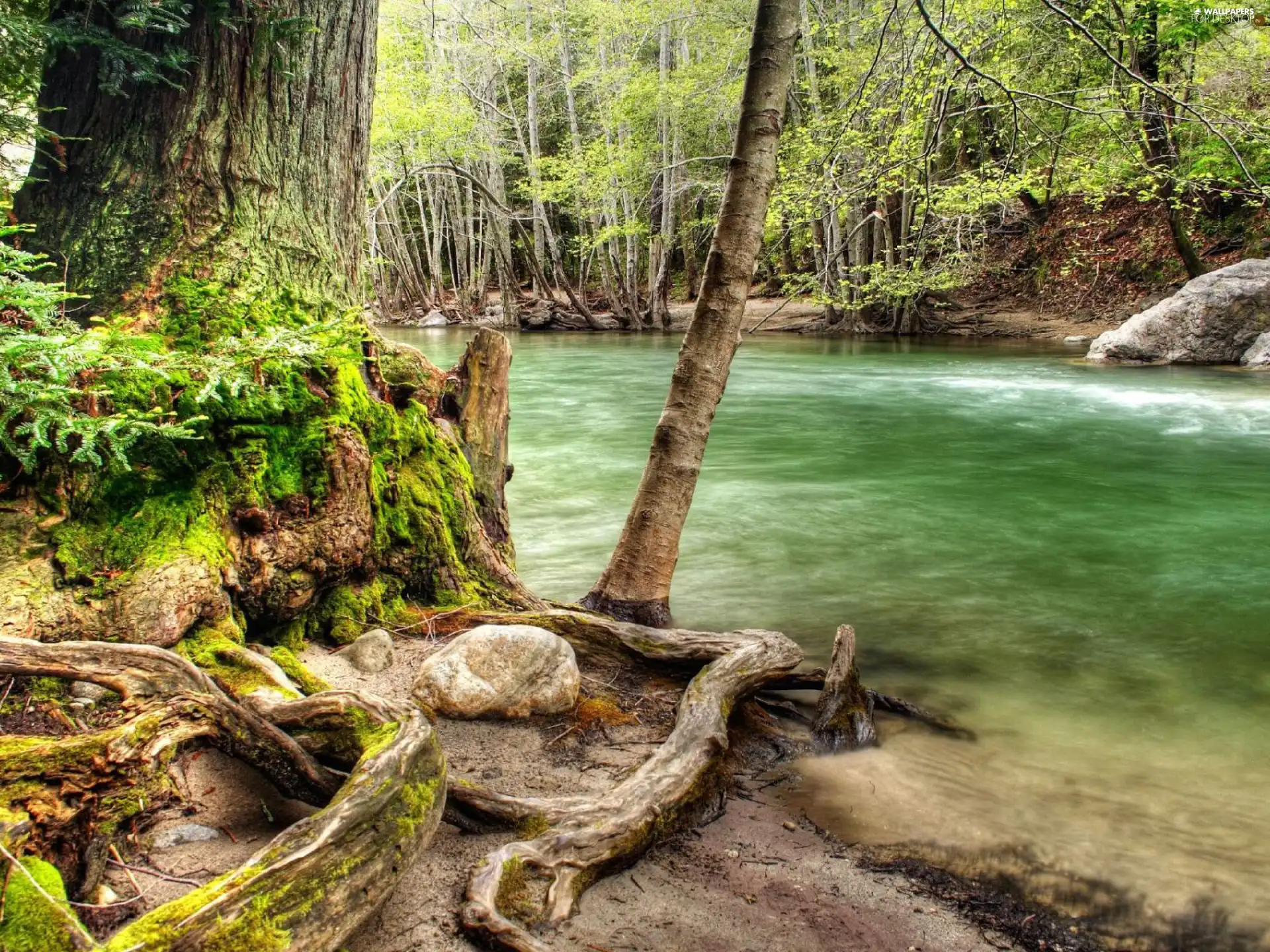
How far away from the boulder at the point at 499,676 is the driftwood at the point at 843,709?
1115 mm

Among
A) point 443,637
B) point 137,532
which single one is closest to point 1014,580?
point 443,637

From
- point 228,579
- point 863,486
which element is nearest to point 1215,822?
point 228,579

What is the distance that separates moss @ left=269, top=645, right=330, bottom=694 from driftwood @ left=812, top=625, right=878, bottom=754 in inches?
81.7

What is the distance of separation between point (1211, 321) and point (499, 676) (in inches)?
750

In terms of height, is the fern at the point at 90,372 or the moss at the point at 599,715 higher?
the fern at the point at 90,372

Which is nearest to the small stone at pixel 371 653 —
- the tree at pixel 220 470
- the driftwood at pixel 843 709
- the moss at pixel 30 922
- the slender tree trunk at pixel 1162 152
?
the tree at pixel 220 470

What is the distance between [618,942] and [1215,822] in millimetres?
2494

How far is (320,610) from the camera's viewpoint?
376cm

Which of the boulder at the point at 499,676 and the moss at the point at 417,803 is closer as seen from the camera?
the moss at the point at 417,803

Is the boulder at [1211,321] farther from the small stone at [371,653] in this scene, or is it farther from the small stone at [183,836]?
the small stone at [183,836]

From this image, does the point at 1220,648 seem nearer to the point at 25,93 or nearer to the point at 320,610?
the point at 320,610

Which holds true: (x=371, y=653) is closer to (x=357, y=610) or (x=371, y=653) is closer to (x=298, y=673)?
(x=357, y=610)

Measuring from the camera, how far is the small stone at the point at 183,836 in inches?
93.0

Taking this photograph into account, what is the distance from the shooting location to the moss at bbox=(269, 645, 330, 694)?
3.08 metres
